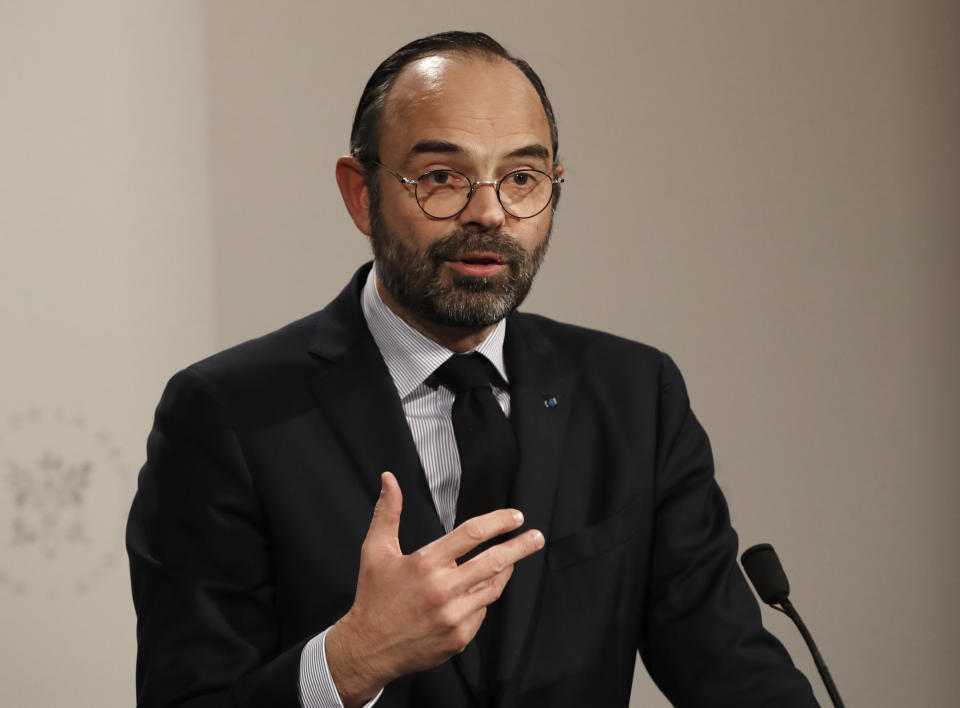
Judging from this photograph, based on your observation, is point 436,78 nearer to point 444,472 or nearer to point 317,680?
point 444,472

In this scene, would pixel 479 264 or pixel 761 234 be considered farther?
pixel 761 234

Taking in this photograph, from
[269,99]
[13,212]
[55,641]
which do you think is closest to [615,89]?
[269,99]

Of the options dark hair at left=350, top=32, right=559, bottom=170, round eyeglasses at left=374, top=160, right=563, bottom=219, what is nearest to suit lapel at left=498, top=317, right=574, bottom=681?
round eyeglasses at left=374, top=160, right=563, bottom=219

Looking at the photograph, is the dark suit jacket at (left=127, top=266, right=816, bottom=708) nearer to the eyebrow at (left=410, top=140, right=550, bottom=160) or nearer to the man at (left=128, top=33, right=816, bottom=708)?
the man at (left=128, top=33, right=816, bottom=708)

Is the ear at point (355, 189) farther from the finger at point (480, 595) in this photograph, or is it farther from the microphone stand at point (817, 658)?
the microphone stand at point (817, 658)

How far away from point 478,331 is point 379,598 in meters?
0.49

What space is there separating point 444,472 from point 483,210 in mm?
350

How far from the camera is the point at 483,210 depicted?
58.4 inches

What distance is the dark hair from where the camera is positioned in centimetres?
158

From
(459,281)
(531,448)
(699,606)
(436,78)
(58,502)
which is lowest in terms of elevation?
(58,502)

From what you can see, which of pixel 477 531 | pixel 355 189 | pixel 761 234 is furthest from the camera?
pixel 761 234

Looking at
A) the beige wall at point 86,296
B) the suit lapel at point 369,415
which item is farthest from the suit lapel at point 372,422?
the beige wall at point 86,296

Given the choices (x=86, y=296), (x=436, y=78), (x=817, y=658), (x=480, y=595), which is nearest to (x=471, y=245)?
(x=436, y=78)

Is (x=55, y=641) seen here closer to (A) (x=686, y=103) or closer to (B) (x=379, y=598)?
(B) (x=379, y=598)
